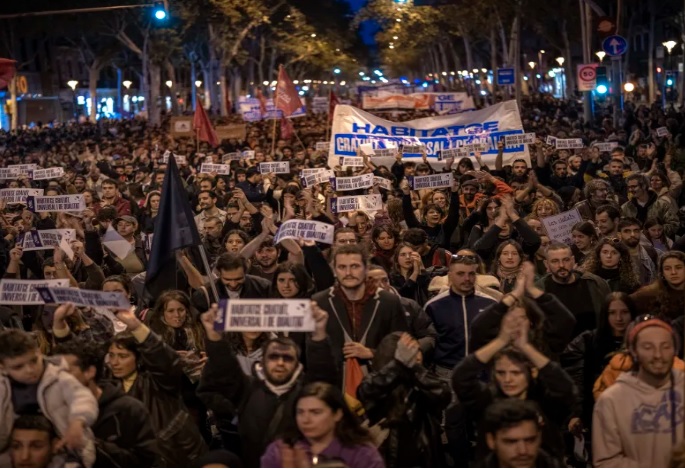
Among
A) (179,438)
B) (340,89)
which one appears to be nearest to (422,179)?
(179,438)

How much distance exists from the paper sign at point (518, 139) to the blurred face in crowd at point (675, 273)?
11.8 meters

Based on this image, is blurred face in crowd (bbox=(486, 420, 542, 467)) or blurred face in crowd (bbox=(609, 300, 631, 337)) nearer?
blurred face in crowd (bbox=(486, 420, 542, 467))

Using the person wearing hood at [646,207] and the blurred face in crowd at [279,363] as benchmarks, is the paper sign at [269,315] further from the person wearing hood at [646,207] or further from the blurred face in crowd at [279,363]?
the person wearing hood at [646,207]

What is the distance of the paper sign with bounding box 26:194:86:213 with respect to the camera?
43.4 ft

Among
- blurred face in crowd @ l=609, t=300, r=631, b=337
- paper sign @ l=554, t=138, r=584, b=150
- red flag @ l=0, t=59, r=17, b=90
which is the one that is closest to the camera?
blurred face in crowd @ l=609, t=300, r=631, b=337

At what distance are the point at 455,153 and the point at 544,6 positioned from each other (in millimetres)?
36787

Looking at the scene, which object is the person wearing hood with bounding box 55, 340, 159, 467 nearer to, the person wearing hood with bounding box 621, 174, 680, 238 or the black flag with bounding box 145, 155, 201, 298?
the black flag with bounding box 145, 155, 201, 298

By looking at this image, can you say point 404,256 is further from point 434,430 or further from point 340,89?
point 340,89

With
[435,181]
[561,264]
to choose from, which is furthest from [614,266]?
[435,181]

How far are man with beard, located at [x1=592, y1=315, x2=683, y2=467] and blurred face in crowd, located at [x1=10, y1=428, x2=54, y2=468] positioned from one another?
8.55 ft

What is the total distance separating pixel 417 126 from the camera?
2219cm

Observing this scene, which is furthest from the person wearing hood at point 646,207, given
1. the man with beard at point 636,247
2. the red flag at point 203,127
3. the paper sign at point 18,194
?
the red flag at point 203,127

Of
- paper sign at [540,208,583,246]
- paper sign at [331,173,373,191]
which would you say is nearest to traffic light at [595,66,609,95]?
paper sign at [331,173,373,191]

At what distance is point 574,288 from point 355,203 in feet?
16.4
